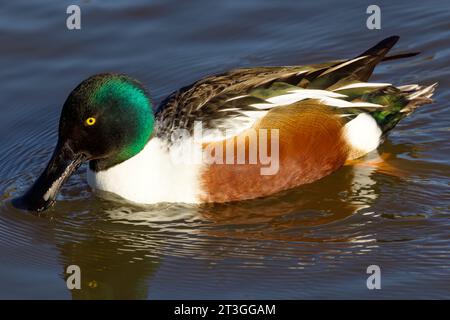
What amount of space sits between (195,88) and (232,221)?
934 mm

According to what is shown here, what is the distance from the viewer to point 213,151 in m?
6.56

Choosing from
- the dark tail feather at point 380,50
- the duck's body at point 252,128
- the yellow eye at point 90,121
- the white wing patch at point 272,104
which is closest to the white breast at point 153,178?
the duck's body at point 252,128

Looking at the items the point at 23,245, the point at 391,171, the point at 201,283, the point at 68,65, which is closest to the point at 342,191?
the point at 391,171

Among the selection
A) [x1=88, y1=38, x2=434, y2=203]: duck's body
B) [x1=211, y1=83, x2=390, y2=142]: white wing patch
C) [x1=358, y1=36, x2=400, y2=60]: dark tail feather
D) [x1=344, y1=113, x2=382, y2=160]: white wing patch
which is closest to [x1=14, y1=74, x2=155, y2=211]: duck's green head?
[x1=88, y1=38, x2=434, y2=203]: duck's body

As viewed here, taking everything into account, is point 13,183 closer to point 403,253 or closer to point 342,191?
point 342,191

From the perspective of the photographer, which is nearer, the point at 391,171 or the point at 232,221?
the point at 232,221

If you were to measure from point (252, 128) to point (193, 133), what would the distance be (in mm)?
393

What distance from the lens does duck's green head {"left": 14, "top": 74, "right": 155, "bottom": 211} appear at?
6.46 metres

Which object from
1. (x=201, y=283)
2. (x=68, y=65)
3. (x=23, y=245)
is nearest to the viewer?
(x=201, y=283)

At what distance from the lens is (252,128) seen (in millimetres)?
6645

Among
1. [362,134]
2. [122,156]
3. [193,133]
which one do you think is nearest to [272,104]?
[193,133]

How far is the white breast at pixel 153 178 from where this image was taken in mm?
6594

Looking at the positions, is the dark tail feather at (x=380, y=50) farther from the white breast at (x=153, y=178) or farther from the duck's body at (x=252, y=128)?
the white breast at (x=153, y=178)

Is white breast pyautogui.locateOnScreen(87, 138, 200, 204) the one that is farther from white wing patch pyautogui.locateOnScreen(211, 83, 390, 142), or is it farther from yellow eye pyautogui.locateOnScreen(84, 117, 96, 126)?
yellow eye pyautogui.locateOnScreen(84, 117, 96, 126)
